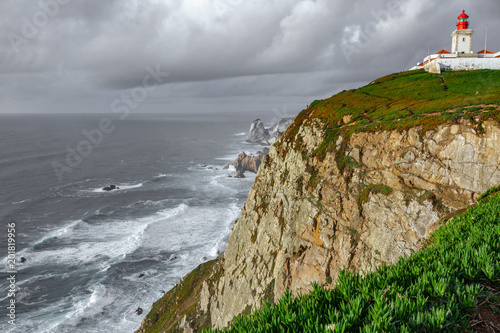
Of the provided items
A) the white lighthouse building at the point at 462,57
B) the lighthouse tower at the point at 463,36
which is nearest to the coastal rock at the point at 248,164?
the white lighthouse building at the point at 462,57

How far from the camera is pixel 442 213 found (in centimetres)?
1902

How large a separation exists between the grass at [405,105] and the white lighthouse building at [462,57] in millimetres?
2729

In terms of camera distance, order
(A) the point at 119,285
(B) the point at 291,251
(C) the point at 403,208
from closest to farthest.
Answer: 1. (C) the point at 403,208
2. (B) the point at 291,251
3. (A) the point at 119,285

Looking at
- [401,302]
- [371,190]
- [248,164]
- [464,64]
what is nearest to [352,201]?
[371,190]

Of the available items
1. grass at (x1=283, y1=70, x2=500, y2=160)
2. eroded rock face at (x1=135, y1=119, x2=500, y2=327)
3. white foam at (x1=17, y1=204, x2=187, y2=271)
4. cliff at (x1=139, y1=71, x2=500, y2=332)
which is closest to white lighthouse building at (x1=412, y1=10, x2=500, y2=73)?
grass at (x1=283, y1=70, x2=500, y2=160)

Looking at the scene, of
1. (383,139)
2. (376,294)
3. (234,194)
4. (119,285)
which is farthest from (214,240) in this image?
(376,294)

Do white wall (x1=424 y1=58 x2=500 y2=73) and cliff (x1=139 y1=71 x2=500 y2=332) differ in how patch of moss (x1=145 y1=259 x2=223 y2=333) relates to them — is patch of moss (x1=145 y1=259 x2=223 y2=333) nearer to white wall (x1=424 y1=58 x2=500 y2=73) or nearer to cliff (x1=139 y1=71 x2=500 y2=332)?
cliff (x1=139 y1=71 x2=500 y2=332)

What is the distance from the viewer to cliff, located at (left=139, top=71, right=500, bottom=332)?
65.1 ft

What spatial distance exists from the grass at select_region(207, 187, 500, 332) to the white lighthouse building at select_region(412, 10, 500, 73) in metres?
48.0

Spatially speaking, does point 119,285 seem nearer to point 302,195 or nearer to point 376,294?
point 302,195

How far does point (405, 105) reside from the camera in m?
28.2

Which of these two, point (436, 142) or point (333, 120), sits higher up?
point (333, 120)

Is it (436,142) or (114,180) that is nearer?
(436,142)

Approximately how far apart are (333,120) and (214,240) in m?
35.8
